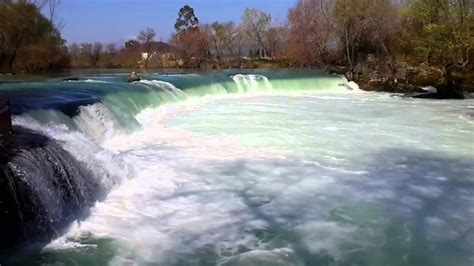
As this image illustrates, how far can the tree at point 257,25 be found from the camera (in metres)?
57.5

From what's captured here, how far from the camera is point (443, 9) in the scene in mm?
19219

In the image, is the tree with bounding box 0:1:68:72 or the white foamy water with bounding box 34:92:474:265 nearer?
the white foamy water with bounding box 34:92:474:265

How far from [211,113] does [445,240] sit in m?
10.7

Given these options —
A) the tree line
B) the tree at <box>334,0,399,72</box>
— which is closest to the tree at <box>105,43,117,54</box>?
the tree line

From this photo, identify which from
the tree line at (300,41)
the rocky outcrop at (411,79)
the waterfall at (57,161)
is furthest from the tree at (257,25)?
the waterfall at (57,161)

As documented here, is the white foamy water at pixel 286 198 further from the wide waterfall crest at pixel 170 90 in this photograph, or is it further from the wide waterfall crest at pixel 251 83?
the wide waterfall crest at pixel 251 83

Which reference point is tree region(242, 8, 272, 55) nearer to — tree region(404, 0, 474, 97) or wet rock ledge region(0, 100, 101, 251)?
tree region(404, 0, 474, 97)

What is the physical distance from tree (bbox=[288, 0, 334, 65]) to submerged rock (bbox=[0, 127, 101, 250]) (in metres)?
30.5

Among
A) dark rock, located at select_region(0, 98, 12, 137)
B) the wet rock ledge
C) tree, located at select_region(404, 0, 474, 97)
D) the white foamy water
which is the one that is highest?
tree, located at select_region(404, 0, 474, 97)

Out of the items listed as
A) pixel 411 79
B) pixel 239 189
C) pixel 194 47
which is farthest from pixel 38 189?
pixel 194 47

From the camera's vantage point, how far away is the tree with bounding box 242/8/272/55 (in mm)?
57469

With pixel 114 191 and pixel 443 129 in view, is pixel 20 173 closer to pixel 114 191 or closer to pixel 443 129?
pixel 114 191

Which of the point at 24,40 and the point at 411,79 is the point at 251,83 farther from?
the point at 24,40

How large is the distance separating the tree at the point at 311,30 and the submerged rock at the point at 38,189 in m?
30.5
